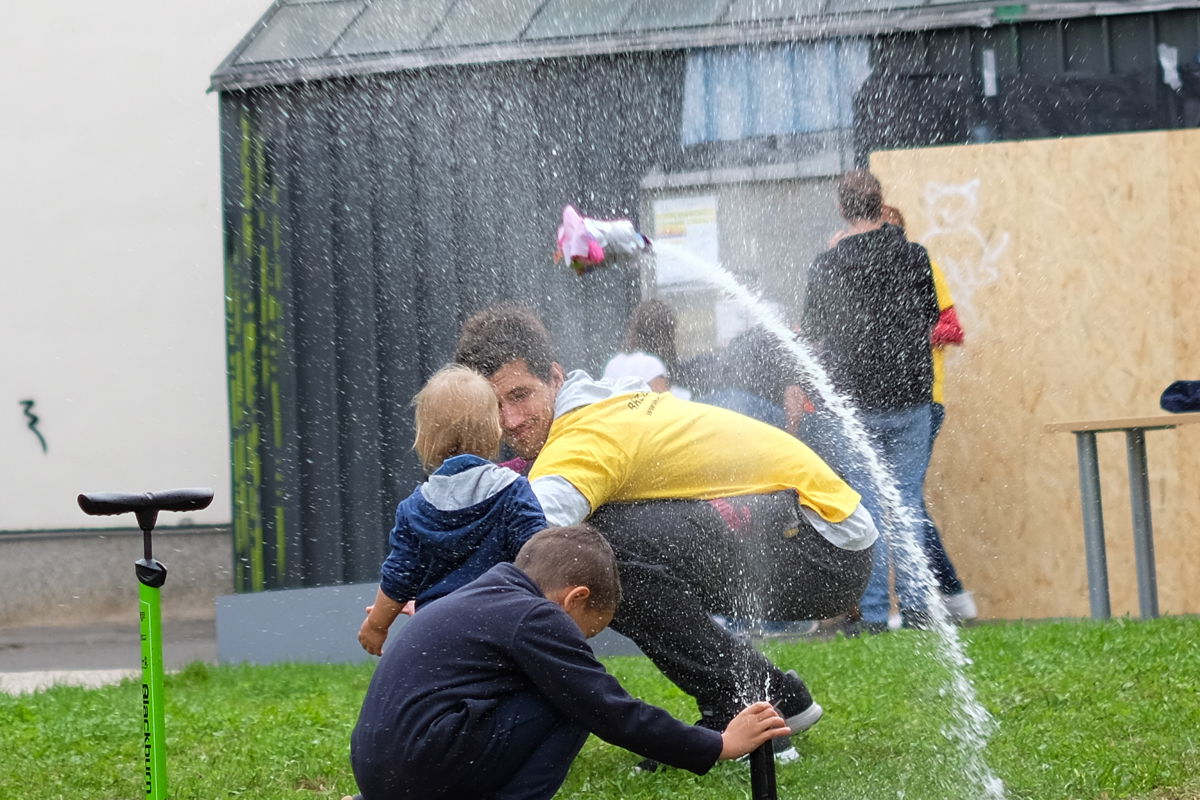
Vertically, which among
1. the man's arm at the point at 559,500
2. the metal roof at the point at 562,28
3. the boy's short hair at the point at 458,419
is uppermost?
the metal roof at the point at 562,28

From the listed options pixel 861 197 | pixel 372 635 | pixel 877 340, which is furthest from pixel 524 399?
pixel 877 340

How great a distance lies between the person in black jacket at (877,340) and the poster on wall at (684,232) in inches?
30.0

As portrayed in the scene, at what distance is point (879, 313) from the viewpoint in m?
7.05

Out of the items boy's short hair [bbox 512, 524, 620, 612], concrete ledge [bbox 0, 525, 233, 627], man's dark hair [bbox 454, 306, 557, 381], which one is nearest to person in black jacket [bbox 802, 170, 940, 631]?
man's dark hair [bbox 454, 306, 557, 381]

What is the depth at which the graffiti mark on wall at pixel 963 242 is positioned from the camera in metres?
7.60

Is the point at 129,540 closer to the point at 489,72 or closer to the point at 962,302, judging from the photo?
the point at 489,72

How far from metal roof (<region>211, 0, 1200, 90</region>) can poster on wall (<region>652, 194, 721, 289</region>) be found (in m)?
0.76

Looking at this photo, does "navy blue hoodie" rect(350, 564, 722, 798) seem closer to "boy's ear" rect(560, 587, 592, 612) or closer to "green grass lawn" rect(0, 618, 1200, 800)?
"boy's ear" rect(560, 587, 592, 612)

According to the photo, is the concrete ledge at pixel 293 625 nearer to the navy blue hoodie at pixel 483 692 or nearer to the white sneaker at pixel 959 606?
the white sneaker at pixel 959 606

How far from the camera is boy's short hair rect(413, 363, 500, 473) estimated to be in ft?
12.9

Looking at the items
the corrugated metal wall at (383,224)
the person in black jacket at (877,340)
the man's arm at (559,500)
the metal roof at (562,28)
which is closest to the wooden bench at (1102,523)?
the person in black jacket at (877,340)

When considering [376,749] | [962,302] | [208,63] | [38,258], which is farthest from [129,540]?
[376,749]

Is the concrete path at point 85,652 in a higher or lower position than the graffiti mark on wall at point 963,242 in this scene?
lower

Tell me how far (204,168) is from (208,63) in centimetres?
67
